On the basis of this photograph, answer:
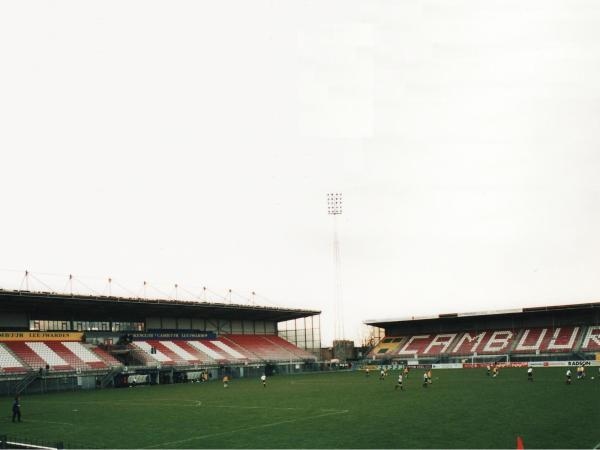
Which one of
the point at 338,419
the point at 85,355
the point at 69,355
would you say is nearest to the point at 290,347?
the point at 85,355

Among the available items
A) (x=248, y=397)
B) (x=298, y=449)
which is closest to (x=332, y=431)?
(x=298, y=449)

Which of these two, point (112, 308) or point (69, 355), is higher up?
point (112, 308)

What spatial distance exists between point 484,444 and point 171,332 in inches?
2722

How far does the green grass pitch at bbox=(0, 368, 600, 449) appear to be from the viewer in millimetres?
23406

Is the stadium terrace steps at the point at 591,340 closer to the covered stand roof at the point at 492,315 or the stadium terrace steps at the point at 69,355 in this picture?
the covered stand roof at the point at 492,315

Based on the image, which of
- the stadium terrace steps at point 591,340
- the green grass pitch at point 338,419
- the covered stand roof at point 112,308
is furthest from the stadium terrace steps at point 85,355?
the stadium terrace steps at point 591,340

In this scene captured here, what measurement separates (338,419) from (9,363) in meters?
41.7

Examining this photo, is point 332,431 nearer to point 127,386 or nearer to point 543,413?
point 543,413

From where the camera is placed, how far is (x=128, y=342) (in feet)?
253

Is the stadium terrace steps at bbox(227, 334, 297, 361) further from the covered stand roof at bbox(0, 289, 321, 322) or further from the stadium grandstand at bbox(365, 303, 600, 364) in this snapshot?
the stadium grandstand at bbox(365, 303, 600, 364)

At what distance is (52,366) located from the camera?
6178cm

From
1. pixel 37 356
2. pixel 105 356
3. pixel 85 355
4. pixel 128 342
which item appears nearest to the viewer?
pixel 37 356

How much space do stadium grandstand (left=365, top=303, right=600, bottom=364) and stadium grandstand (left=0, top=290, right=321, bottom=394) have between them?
54.2 ft

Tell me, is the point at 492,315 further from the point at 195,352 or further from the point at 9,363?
the point at 9,363
